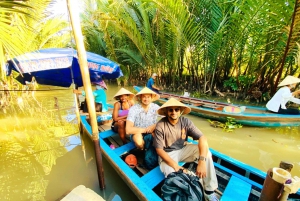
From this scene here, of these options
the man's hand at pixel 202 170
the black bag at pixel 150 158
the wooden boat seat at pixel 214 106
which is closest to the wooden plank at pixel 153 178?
the black bag at pixel 150 158

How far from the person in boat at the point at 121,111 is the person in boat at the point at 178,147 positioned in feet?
3.59

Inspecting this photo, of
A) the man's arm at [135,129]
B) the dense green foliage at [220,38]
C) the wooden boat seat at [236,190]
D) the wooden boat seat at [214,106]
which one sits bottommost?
the wooden boat seat at [236,190]

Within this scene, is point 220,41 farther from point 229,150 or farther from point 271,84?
point 229,150

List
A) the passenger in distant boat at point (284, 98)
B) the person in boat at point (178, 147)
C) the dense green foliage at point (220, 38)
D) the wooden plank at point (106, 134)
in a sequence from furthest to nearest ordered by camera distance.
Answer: the dense green foliage at point (220, 38) → the passenger in distant boat at point (284, 98) → the wooden plank at point (106, 134) → the person in boat at point (178, 147)

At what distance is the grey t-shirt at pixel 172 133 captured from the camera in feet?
6.66

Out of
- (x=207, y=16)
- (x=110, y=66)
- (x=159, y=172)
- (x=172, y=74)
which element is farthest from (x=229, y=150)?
(x=172, y=74)

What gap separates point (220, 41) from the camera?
5.82m

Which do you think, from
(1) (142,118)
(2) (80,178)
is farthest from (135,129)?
(2) (80,178)

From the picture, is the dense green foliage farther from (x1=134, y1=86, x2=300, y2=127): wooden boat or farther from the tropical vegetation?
(x1=134, y1=86, x2=300, y2=127): wooden boat

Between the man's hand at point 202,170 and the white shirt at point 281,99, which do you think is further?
the white shirt at point 281,99

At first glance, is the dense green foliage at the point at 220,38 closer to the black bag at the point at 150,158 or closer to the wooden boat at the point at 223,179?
the wooden boat at the point at 223,179

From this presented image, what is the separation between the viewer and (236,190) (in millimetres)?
1774

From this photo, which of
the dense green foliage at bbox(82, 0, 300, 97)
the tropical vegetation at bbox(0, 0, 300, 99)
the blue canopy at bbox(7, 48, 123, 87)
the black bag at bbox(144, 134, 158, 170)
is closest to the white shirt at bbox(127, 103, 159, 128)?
the black bag at bbox(144, 134, 158, 170)

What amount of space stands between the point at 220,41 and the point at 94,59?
184 inches
